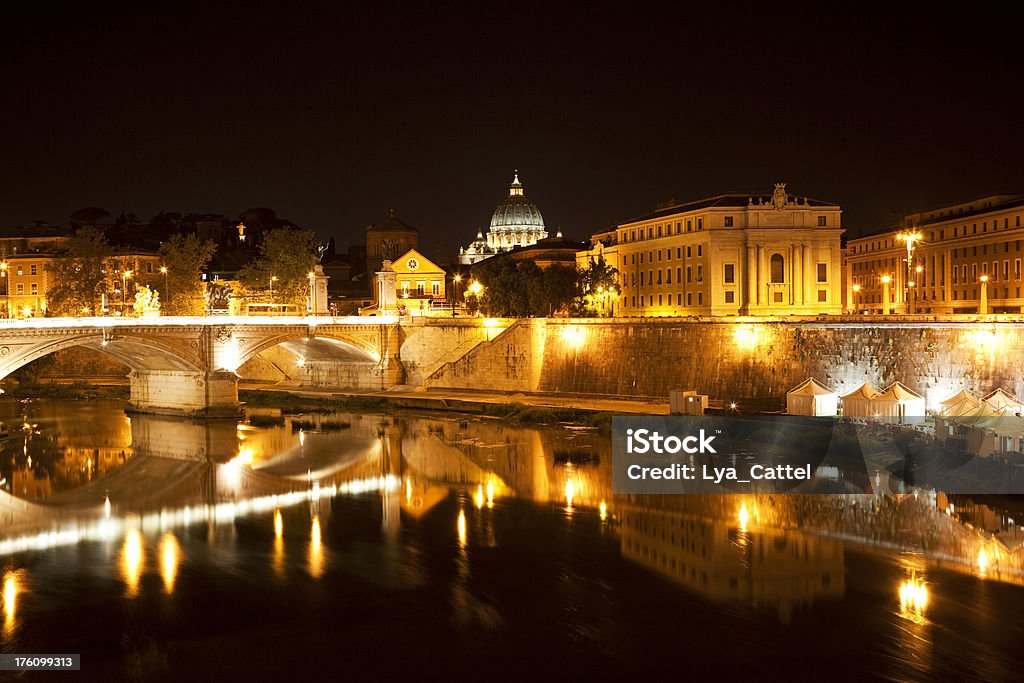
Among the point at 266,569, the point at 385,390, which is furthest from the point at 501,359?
the point at 266,569

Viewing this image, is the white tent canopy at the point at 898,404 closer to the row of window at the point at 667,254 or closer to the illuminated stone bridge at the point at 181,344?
the illuminated stone bridge at the point at 181,344

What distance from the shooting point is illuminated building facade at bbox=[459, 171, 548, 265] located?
138m

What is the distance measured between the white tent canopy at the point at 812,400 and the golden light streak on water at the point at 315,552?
18.6 metres

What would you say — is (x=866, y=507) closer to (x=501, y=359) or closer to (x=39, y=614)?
(x=39, y=614)

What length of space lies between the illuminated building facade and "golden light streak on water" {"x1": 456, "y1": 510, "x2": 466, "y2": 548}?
10925 centimetres

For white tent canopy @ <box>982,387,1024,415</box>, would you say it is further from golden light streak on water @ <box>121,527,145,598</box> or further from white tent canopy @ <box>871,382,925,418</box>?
golden light streak on water @ <box>121,527,145,598</box>

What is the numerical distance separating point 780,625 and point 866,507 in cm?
920

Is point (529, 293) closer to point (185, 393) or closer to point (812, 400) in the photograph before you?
point (185, 393)

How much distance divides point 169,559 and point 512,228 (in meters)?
119

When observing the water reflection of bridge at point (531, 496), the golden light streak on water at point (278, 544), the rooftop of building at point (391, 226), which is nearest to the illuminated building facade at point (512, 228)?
the rooftop of building at point (391, 226)

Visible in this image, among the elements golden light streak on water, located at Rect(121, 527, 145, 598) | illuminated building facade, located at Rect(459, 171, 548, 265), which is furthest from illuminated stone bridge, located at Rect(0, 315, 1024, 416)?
illuminated building facade, located at Rect(459, 171, 548, 265)

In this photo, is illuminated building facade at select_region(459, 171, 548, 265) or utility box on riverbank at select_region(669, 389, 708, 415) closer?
utility box on riverbank at select_region(669, 389, 708, 415)

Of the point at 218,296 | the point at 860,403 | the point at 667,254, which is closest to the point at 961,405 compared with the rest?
the point at 860,403

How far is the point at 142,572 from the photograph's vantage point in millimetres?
22453
